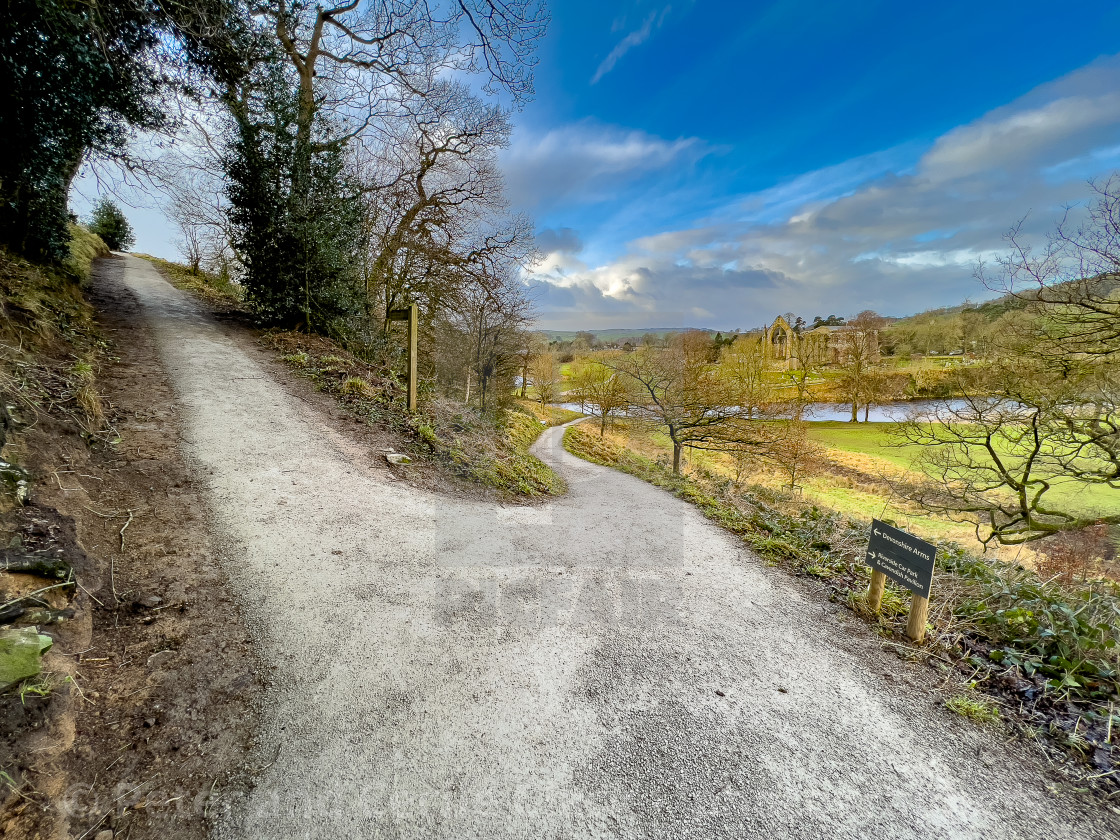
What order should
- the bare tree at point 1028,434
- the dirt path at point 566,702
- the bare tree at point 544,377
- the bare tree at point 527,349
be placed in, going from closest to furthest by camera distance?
the dirt path at point 566,702 → the bare tree at point 1028,434 → the bare tree at point 527,349 → the bare tree at point 544,377

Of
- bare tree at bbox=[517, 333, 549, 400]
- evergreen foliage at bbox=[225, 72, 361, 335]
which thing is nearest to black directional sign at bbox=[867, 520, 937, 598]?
evergreen foliage at bbox=[225, 72, 361, 335]

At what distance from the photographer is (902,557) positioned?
3.23 metres

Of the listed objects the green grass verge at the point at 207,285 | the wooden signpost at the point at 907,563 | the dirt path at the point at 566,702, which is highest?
the green grass verge at the point at 207,285

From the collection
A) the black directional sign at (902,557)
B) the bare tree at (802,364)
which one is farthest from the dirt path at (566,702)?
the bare tree at (802,364)

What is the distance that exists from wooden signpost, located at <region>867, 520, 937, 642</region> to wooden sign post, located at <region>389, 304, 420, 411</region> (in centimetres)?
732

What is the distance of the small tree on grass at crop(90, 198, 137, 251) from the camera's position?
24.3 meters

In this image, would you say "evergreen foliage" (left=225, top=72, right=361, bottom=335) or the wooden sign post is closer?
the wooden sign post

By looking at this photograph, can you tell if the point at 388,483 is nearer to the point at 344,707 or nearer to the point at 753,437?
the point at 344,707

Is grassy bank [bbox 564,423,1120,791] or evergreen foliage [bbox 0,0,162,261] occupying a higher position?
evergreen foliage [bbox 0,0,162,261]

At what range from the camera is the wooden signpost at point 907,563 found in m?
3.06

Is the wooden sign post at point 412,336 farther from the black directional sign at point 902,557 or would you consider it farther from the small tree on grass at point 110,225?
the small tree on grass at point 110,225

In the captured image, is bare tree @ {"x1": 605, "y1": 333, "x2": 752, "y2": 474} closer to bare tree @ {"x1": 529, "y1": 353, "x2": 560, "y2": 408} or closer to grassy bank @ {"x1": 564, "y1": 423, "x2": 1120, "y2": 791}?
grassy bank @ {"x1": 564, "y1": 423, "x2": 1120, "y2": 791}

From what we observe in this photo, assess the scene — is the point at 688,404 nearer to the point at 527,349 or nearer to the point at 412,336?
the point at 527,349

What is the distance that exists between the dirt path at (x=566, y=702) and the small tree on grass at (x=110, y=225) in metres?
32.2
